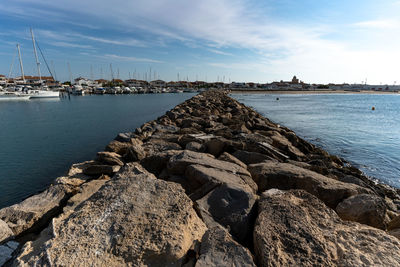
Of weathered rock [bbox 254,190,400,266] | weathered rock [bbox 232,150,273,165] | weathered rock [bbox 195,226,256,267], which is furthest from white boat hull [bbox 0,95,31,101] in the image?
weathered rock [bbox 254,190,400,266]

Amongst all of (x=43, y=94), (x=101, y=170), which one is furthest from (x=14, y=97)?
(x=101, y=170)

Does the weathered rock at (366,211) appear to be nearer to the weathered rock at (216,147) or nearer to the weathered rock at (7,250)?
the weathered rock at (216,147)

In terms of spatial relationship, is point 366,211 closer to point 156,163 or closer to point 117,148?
point 156,163

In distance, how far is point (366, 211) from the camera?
3.18 meters

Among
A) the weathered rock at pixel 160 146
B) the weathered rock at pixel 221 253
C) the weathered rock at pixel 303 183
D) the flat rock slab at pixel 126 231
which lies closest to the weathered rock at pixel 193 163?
the weathered rock at pixel 303 183

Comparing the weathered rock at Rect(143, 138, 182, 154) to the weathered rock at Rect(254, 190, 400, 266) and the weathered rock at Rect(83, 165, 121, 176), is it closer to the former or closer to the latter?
the weathered rock at Rect(83, 165, 121, 176)

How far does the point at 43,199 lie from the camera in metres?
3.93

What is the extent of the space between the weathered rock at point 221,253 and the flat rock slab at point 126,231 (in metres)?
0.23

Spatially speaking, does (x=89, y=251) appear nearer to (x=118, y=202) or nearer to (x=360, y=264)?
(x=118, y=202)

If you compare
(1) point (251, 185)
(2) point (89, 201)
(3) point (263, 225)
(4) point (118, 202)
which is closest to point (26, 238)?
(2) point (89, 201)

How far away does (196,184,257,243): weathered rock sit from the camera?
2783 mm

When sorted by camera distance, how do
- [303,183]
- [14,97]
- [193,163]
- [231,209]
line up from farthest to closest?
1. [14,97]
2. [193,163]
3. [303,183]
4. [231,209]

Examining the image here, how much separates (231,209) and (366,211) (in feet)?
6.50

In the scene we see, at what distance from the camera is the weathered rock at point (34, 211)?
3281 mm
